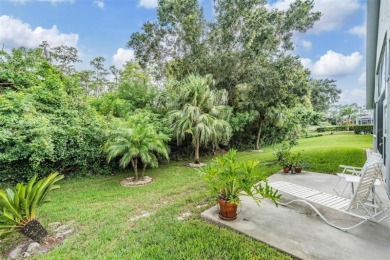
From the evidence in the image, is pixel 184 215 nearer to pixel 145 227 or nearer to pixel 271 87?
pixel 145 227

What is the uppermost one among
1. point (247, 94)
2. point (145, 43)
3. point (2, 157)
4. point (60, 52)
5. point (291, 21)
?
Answer: point (60, 52)

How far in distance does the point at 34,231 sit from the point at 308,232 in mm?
4295

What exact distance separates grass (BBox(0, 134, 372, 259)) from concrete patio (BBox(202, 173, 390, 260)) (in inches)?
9.3

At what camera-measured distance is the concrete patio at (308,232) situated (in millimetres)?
2484

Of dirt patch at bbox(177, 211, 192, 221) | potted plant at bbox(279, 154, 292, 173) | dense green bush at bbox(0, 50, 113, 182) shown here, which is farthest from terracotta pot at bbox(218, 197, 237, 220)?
dense green bush at bbox(0, 50, 113, 182)

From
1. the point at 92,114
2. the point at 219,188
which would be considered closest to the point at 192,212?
the point at 219,188

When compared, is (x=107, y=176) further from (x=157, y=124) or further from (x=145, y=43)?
(x=145, y=43)

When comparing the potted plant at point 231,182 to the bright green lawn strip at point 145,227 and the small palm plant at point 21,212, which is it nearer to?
the bright green lawn strip at point 145,227

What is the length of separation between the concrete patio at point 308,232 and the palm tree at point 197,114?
4095 mm

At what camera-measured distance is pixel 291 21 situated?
1137 centimetres

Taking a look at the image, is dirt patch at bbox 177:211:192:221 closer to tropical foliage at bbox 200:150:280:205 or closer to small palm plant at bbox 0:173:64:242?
tropical foliage at bbox 200:150:280:205

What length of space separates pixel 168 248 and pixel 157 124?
5.39 metres

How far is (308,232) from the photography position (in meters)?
2.92

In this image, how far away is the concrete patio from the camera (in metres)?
2.48
